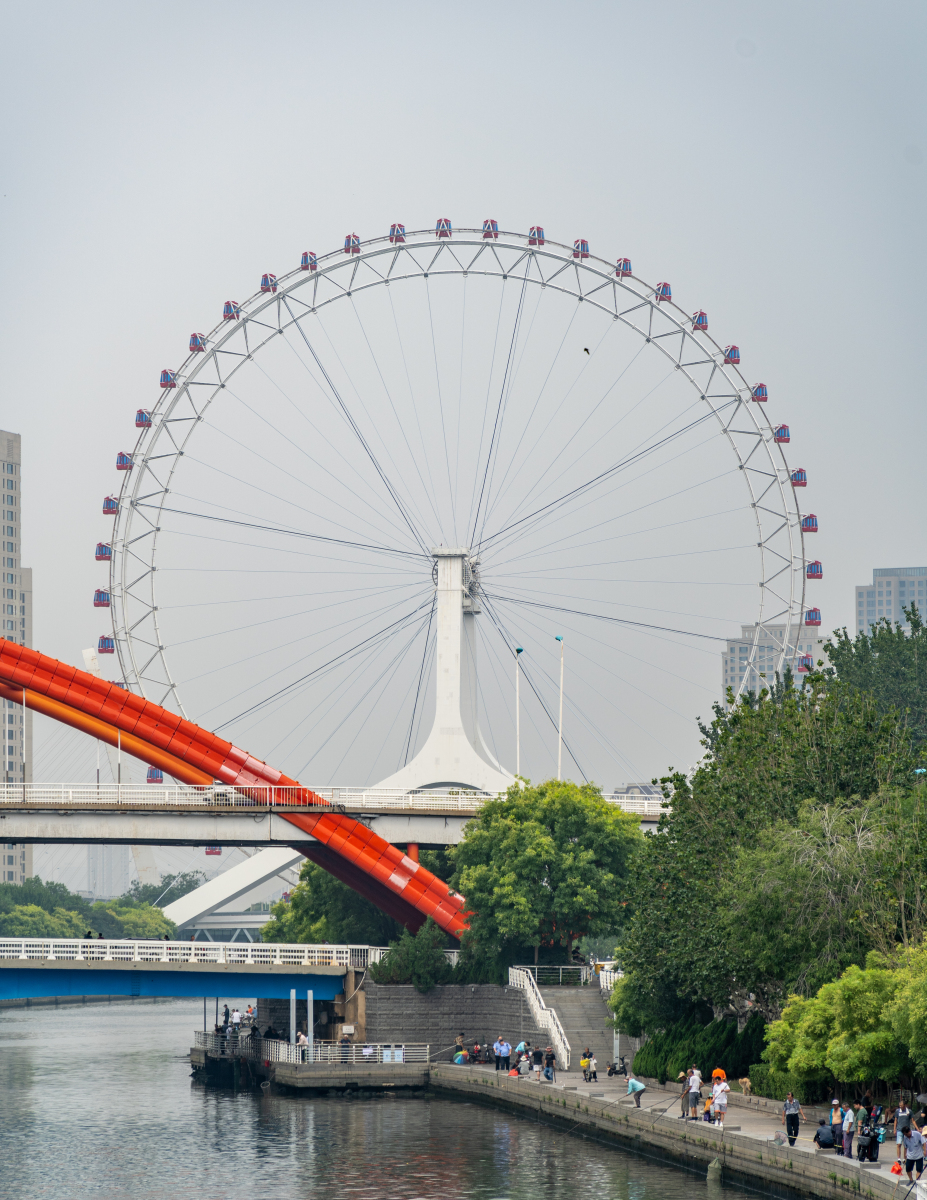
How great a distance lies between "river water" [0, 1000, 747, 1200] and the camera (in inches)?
2096

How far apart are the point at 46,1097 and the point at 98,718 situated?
21405mm

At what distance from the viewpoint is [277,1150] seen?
204ft

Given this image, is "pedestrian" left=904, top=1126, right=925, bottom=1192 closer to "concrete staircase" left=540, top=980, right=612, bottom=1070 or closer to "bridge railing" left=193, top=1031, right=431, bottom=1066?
"concrete staircase" left=540, top=980, right=612, bottom=1070

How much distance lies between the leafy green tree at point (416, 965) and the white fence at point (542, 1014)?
3.85 m

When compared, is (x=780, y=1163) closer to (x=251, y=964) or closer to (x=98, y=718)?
(x=251, y=964)

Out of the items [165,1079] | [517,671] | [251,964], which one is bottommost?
[165,1079]

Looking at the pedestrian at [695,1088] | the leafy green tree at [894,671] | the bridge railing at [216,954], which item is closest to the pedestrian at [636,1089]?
the pedestrian at [695,1088]

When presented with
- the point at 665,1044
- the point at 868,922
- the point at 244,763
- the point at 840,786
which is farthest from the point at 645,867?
the point at 244,763

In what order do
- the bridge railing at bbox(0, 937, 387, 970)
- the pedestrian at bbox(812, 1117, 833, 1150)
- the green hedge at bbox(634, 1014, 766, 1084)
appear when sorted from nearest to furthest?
the pedestrian at bbox(812, 1117, 833, 1150), the green hedge at bbox(634, 1014, 766, 1084), the bridge railing at bbox(0, 937, 387, 970)

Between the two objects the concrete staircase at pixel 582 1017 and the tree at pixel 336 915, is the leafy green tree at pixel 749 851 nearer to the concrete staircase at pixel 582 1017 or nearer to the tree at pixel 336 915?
the concrete staircase at pixel 582 1017

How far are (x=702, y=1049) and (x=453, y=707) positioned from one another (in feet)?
139

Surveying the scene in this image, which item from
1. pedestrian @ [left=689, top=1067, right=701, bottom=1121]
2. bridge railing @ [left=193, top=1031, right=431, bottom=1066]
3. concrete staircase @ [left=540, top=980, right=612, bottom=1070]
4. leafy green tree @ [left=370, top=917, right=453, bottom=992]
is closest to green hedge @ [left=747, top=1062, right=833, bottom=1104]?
pedestrian @ [left=689, top=1067, right=701, bottom=1121]

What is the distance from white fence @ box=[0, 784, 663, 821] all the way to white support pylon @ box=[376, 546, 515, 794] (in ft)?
25.0

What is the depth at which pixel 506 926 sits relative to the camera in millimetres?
82750
